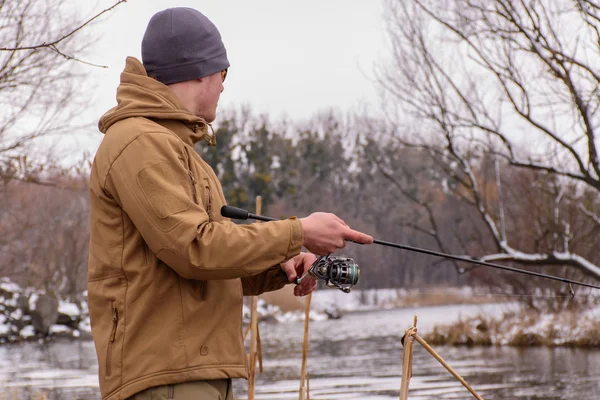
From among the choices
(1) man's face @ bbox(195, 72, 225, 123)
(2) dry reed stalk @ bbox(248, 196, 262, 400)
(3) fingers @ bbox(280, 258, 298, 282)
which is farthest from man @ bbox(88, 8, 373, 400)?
(2) dry reed stalk @ bbox(248, 196, 262, 400)

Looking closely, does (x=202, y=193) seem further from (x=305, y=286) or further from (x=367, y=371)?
(x=367, y=371)

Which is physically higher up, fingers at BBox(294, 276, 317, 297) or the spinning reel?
the spinning reel

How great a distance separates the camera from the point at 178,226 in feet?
7.08

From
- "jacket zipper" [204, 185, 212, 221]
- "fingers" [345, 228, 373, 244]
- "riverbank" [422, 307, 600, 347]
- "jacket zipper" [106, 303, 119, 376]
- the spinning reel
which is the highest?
"jacket zipper" [204, 185, 212, 221]

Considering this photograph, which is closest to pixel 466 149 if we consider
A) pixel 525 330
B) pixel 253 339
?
pixel 525 330

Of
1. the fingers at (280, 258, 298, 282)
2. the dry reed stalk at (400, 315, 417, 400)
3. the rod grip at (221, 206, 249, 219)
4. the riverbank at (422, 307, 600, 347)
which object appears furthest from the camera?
the riverbank at (422, 307, 600, 347)

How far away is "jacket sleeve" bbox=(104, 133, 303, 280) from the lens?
2.16 meters

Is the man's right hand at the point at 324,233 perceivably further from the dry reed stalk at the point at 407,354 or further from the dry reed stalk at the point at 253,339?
the dry reed stalk at the point at 253,339

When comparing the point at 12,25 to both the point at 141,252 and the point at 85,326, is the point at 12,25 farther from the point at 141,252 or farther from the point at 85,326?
the point at 85,326

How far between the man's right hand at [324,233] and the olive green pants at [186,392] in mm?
428

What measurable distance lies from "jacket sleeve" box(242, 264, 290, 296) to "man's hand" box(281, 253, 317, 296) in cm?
3

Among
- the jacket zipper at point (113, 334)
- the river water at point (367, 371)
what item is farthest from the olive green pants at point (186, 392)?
the river water at point (367, 371)

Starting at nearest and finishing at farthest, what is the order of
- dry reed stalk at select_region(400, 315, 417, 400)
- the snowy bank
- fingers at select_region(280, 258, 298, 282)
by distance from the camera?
fingers at select_region(280, 258, 298, 282), dry reed stalk at select_region(400, 315, 417, 400), the snowy bank

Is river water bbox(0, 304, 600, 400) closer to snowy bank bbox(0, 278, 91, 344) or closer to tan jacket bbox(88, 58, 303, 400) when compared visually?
snowy bank bbox(0, 278, 91, 344)
